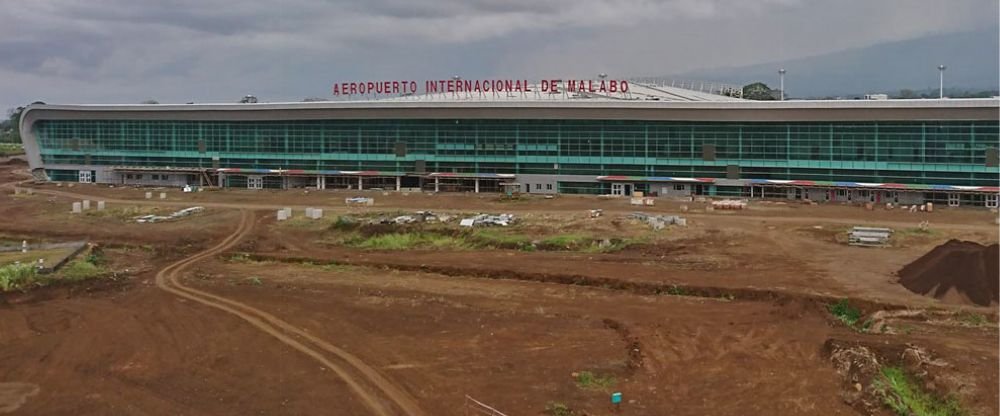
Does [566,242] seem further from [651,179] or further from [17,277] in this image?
[651,179]

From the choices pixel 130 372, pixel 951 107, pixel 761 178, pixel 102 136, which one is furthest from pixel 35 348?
pixel 102 136

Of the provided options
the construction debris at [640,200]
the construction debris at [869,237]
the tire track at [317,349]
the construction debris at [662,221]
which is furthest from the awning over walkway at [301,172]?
the construction debris at [869,237]

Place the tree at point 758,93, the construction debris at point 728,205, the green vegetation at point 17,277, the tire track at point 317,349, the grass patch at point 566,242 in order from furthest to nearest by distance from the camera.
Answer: the tree at point 758,93 → the construction debris at point 728,205 → the grass patch at point 566,242 → the green vegetation at point 17,277 → the tire track at point 317,349

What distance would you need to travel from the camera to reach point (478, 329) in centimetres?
3353

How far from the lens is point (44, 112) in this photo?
389 ft

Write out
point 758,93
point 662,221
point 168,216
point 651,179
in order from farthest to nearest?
point 758,93, point 651,179, point 168,216, point 662,221

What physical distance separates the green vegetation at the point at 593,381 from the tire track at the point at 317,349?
238 inches

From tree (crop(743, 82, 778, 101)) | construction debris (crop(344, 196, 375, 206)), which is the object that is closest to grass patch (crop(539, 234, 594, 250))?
construction debris (crop(344, 196, 375, 206))

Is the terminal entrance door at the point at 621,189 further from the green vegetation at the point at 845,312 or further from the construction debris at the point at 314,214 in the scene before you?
the green vegetation at the point at 845,312

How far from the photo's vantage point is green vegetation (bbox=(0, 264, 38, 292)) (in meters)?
42.9

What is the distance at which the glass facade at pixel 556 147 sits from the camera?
A: 265 feet

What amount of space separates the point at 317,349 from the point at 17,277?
25284mm

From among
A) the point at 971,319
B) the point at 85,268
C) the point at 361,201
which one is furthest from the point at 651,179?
the point at 85,268

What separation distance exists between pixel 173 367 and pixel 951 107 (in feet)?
264
